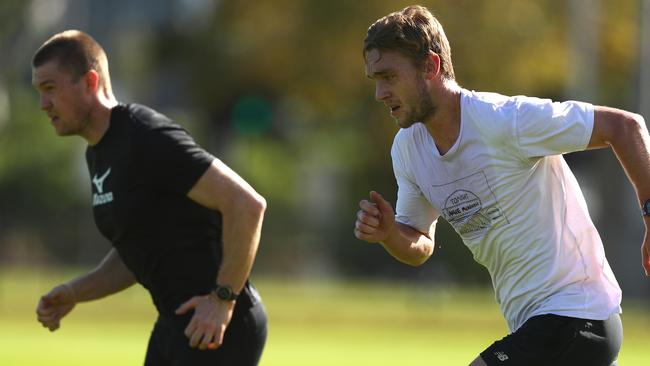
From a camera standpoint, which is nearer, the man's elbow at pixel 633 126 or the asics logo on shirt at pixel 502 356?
the man's elbow at pixel 633 126

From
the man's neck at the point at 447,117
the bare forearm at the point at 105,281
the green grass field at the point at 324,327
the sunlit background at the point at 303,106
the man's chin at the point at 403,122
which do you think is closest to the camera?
the man's chin at the point at 403,122

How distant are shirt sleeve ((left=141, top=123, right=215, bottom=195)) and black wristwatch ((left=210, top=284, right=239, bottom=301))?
1.62 feet

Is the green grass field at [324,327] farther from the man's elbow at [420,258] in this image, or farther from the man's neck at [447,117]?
the man's neck at [447,117]

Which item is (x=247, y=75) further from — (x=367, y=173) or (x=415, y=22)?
(x=415, y=22)

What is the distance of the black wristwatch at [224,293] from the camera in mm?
6727

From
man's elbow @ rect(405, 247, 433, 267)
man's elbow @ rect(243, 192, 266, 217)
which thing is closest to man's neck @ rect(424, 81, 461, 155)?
man's elbow @ rect(405, 247, 433, 267)

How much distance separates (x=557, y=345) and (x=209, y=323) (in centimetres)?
159

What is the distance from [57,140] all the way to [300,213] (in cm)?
815

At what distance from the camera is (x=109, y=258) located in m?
7.80

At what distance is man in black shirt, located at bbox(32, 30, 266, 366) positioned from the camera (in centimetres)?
675

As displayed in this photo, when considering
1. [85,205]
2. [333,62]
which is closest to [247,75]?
[333,62]

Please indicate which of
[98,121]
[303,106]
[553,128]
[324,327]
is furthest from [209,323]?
[303,106]

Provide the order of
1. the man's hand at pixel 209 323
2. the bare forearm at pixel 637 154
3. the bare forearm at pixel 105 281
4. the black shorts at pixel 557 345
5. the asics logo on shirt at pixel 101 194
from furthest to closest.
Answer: the bare forearm at pixel 105 281, the asics logo on shirt at pixel 101 194, the man's hand at pixel 209 323, the black shorts at pixel 557 345, the bare forearm at pixel 637 154

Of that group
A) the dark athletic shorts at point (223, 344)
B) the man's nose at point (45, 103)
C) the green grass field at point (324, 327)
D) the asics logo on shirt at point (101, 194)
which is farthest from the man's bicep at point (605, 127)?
the green grass field at point (324, 327)
